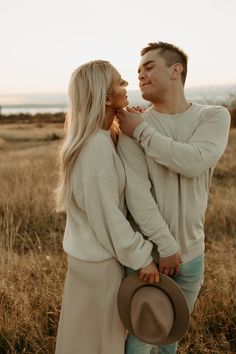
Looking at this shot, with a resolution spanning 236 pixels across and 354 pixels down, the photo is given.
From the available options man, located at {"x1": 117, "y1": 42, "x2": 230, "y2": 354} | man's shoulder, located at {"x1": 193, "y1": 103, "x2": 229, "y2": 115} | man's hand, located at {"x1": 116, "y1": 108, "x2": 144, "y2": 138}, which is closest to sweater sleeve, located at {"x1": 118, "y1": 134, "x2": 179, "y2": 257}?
man, located at {"x1": 117, "y1": 42, "x2": 230, "y2": 354}

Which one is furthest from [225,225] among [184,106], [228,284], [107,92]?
[107,92]

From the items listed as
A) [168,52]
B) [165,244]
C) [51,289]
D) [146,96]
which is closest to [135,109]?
[146,96]

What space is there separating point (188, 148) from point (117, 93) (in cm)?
44

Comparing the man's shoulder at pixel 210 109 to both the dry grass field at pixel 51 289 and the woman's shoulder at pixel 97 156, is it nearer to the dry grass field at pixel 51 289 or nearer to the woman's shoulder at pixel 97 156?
the woman's shoulder at pixel 97 156

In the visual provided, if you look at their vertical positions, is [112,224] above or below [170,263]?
above

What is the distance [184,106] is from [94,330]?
49.4 inches

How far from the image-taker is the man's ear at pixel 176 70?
2.40 m

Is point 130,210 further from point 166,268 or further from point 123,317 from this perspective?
point 123,317

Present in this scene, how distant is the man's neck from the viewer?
237 centimetres

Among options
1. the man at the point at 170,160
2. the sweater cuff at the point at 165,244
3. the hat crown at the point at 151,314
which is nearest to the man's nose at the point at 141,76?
the man at the point at 170,160

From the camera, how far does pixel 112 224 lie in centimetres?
209

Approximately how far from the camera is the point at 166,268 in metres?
2.23

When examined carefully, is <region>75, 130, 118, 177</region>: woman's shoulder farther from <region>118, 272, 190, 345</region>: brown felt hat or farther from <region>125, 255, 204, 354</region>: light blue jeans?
<region>125, 255, 204, 354</region>: light blue jeans

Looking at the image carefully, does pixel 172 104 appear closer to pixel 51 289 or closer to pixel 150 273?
pixel 150 273
